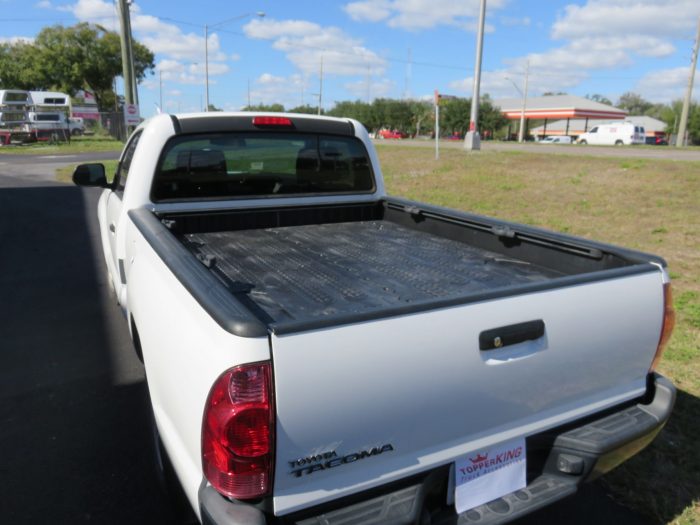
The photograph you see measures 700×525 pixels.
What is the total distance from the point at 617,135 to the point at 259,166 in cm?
4441

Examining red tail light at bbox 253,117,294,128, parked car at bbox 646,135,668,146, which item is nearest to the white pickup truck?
red tail light at bbox 253,117,294,128

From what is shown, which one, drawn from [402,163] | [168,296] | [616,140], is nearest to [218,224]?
[168,296]

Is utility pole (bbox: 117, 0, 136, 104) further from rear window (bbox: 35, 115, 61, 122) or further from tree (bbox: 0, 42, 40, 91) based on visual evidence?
tree (bbox: 0, 42, 40, 91)

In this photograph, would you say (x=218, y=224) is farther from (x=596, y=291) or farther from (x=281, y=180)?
(x=596, y=291)

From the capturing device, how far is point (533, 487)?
213 cm

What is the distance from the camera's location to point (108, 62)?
48250 mm

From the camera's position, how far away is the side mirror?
4109mm

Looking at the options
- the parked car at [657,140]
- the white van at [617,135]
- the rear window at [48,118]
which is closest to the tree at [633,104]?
the parked car at [657,140]

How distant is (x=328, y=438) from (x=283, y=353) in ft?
1.04

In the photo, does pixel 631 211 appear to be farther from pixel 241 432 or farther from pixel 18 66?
pixel 18 66

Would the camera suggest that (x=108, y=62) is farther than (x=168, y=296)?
Yes

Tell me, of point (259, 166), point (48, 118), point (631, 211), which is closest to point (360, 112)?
point (48, 118)

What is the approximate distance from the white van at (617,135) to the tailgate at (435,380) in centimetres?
4273

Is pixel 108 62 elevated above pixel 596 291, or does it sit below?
above
